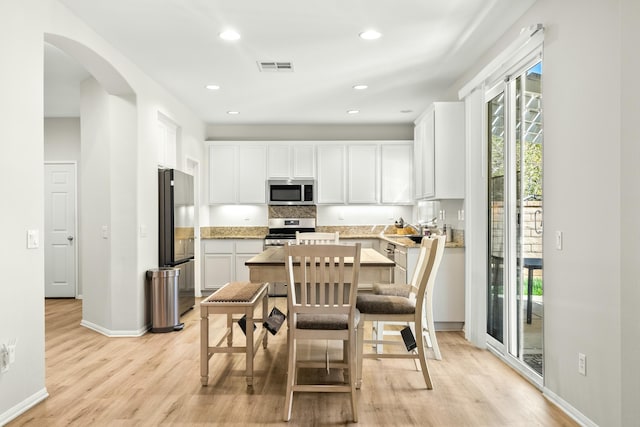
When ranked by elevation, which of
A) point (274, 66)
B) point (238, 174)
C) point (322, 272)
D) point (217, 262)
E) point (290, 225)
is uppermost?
point (274, 66)

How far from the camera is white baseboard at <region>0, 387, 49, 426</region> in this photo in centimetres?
277

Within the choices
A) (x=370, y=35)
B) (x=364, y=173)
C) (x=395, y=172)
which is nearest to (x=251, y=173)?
(x=364, y=173)

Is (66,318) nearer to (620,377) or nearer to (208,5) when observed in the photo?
(208,5)

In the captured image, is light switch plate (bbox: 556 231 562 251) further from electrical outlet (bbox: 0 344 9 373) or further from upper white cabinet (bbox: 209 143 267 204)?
upper white cabinet (bbox: 209 143 267 204)

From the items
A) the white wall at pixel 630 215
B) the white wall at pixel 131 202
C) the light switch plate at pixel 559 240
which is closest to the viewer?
the white wall at pixel 630 215

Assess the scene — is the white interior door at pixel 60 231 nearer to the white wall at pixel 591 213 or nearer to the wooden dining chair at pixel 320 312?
the wooden dining chair at pixel 320 312

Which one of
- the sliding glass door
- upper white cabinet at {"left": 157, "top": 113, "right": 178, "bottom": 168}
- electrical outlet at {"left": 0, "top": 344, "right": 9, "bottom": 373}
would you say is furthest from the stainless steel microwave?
electrical outlet at {"left": 0, "top": 344, "right": 9, "bottom": 373}

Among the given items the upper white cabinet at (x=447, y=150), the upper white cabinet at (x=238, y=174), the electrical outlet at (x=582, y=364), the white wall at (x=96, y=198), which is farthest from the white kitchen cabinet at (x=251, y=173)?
the electrical outlet at (x=582, y=364)

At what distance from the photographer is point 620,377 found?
2.37m

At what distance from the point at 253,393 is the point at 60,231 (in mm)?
5417

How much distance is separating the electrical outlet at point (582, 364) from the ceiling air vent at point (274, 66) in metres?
3.44

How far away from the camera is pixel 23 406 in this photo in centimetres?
294

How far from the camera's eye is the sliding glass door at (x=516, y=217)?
11.7ft

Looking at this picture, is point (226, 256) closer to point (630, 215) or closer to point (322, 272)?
point (322, 272)
